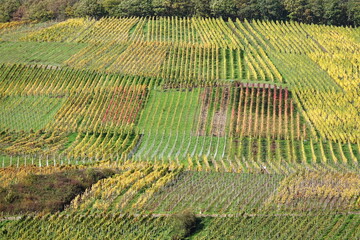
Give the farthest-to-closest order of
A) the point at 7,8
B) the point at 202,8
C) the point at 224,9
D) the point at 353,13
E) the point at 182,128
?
the point at 7,8, the point at 202,8, the point at 353,13, the point at 224,9, the point at 182,128

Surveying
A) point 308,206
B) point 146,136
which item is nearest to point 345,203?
point 308,206

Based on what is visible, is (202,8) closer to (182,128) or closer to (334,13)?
(334,13)

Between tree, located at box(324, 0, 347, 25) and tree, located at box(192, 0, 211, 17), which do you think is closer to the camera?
tree, located at box(324, 0, 347, 25)

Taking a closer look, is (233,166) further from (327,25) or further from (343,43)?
(327,25)

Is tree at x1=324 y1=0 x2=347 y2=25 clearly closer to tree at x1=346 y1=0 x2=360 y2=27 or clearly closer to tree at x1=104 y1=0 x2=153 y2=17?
tree at x1=346 y1=0 x2=360 y2=27

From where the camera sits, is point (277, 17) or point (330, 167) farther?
point (277, 17)

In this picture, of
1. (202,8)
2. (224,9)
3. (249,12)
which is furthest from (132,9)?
(249,12)

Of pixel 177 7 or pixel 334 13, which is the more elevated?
pixel 334 13

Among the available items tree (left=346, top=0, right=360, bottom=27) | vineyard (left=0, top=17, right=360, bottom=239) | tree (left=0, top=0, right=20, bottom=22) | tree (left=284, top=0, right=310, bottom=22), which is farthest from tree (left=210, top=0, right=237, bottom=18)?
tree (left=0, top=0, right=20, bottom=22)

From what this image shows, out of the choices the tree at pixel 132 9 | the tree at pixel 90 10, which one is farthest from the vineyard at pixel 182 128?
the tree at pixel 90 10
